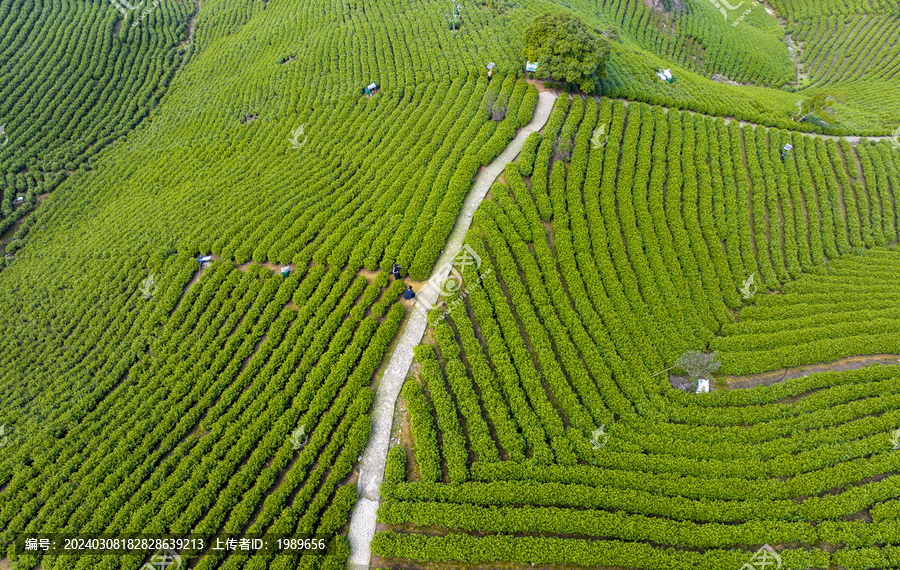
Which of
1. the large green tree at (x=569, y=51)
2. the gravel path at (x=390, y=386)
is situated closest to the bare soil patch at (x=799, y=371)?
the gravel path at (x=390, y=386)

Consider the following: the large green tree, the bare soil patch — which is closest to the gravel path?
the large green tree

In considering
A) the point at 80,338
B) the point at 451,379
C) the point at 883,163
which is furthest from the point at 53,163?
the point at 883,163

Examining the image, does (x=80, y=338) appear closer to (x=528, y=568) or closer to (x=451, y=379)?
(x=451, y=379)

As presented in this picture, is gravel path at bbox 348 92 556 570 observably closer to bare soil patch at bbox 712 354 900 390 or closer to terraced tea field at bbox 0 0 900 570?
terraced tea field at bbox 0 0 900 570

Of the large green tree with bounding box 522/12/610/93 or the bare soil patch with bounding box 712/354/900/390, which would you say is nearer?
the bare soil patch with bounding box 712/354/900/390

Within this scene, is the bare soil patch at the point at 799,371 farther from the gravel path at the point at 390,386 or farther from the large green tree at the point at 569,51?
the large green tree at the point at 569,51

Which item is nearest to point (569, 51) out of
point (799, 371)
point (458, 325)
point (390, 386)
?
point (458, 325)
